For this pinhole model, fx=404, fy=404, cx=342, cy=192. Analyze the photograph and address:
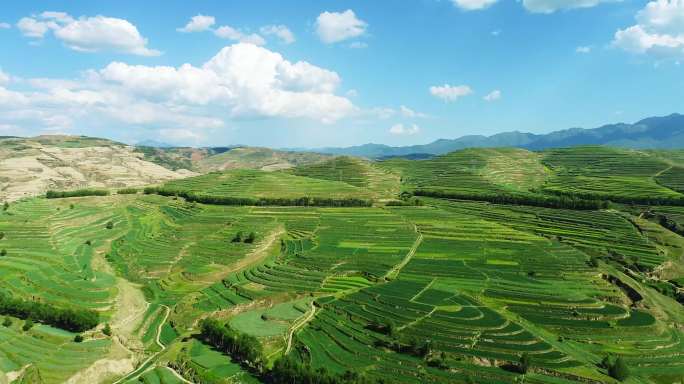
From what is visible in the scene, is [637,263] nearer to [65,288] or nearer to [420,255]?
[420,255]

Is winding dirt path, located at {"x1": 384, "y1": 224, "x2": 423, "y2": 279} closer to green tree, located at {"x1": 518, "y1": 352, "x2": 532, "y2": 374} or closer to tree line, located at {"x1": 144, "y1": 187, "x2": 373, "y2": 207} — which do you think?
green tree, located at {"x1": 518, "y1": 352, "x2": 532, "y2": 374}

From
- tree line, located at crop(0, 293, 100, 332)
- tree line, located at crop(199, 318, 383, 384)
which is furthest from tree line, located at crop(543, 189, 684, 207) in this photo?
tree line, located at crop(0, 293, 100, 332)

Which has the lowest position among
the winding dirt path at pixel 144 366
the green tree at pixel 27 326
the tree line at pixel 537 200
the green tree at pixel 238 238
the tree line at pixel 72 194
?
the winding dirt path at pixel 144 366

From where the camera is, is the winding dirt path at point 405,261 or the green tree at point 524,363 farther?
the winding dirt path at point 405,261

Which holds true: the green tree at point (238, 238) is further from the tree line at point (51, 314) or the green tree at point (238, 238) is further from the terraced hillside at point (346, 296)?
the tree line at point (51, 314)

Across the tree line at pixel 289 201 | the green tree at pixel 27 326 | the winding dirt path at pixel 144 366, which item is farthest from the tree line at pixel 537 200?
the green tree at pixel 27 326

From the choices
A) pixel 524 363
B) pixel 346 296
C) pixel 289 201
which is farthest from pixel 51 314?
pixel 289 201

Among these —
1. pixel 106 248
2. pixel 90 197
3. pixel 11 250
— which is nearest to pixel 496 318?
pixel 106 248
